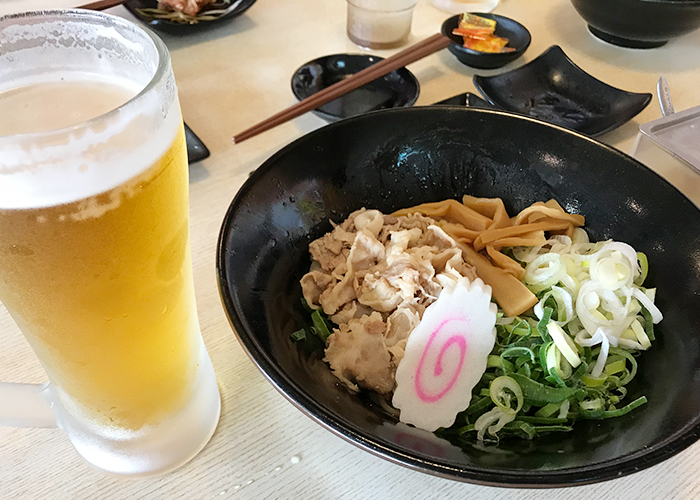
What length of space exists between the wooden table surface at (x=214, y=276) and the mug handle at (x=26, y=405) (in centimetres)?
9

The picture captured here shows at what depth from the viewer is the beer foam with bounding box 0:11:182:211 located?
414mm

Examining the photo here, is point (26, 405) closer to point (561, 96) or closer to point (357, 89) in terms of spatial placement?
point (357, 89)

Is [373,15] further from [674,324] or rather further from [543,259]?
[674,324]

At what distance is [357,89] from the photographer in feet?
4.72

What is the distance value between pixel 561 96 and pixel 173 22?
3.73 feet

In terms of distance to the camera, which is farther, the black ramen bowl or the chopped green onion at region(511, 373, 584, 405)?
the chopped green onion at region(511, 373, 584, 405)

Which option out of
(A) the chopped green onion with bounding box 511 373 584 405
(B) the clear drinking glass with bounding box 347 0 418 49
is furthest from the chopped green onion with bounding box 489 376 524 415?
(B) the clear drinking glass with bounding box 347 0 418 49

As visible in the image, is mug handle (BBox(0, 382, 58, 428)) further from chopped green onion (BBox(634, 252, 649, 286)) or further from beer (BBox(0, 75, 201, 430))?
chopped green onion (BBox(634, 252, 649, 286))

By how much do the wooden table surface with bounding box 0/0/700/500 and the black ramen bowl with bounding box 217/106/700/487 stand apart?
0.09m

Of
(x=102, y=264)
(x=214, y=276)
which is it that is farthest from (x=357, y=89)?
(x=102, y=264)

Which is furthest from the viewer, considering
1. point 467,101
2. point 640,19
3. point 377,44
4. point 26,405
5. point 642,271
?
point 377,44

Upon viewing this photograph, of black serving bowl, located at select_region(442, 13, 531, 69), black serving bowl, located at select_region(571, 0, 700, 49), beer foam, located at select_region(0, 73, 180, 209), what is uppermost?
beer foam, located at select_region(0, 73, 180, 209)

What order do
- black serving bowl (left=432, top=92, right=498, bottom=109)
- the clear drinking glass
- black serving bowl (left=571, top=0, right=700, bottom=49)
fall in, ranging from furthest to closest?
1. the clear drinking glass
2. black serving bowl (left=571, top=0, right=700, bottom=49)
3. black serving bowl (left=432, top=92, right=498, bottom=109)

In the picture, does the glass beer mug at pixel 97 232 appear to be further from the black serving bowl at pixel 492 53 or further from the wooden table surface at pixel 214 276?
the black serving bowl at pixel 492 53
